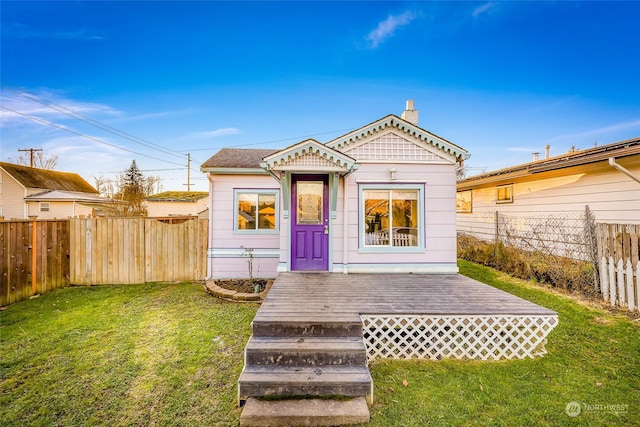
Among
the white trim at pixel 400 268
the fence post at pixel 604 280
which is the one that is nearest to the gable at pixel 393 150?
the white trim at pixel 400 268

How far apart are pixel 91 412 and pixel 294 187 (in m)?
4.99

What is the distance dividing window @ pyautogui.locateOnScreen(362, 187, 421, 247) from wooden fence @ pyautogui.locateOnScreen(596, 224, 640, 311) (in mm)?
3844

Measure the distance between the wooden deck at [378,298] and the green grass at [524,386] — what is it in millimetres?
719

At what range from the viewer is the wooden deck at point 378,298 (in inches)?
152

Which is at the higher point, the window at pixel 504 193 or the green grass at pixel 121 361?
the window at pixel 504 193

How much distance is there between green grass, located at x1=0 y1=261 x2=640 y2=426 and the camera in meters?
2.70

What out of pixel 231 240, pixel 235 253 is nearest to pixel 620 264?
pixel 235 253

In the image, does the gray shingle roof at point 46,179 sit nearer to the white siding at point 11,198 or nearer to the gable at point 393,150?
the white siding at point 11,198

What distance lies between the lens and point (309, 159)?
18.9ft

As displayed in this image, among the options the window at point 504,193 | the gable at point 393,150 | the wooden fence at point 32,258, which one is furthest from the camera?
the window at point 504,193

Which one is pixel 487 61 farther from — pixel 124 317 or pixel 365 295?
pixel 124 317

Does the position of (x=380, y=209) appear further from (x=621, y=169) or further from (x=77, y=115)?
(x=77, y=115)

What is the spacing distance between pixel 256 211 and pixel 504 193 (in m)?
9.94

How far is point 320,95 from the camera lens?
47.3 feet
